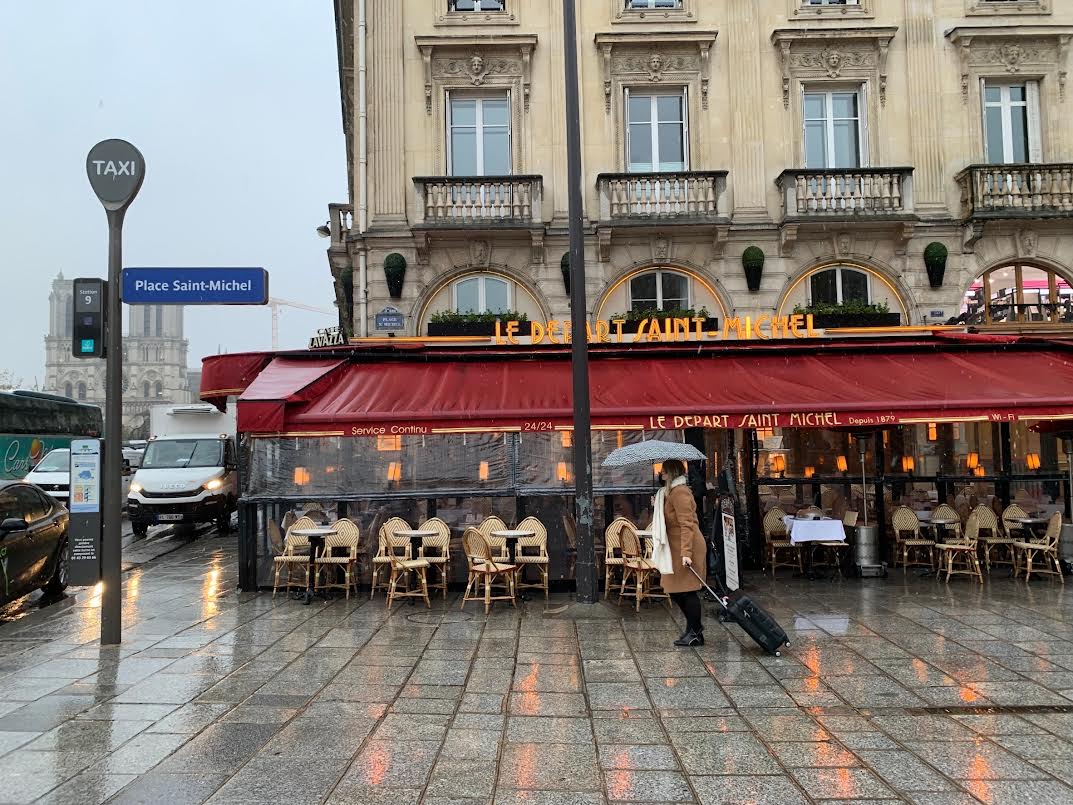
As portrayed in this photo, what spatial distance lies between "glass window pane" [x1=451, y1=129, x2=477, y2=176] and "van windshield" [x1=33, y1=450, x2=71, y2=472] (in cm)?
1188

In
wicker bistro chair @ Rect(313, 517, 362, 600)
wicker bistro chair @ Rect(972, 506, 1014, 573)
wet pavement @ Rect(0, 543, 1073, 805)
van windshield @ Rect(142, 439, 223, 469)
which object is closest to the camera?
wet pavement @ Rect(0, 543, 1073, 805)

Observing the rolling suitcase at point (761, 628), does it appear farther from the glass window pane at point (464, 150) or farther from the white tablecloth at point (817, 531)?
the glass window pane at point (464, 150)

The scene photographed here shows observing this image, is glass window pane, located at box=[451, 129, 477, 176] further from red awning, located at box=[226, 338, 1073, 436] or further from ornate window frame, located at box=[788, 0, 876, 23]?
ornate window frame, located at box=[788, 0, 876, 23]

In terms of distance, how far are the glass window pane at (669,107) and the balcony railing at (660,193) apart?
165 centimetres

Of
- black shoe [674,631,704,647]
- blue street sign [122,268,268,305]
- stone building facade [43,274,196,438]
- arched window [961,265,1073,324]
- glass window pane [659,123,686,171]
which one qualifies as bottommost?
black shoe [674,631,704,647]

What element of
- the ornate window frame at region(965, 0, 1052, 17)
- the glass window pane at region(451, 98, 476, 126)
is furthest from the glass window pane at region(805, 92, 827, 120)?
the glass window pane at region(451, 98, 476, 126)

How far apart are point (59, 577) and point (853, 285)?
14.0 metres

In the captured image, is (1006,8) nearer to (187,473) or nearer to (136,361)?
(187,473)

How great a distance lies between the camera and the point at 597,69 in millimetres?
15766

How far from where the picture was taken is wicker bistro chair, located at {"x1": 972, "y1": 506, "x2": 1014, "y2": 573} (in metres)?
12.0

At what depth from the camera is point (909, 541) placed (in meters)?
11.9

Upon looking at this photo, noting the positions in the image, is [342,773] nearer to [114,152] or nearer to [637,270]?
[114,152]

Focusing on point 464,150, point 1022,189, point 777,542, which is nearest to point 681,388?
point 777,542

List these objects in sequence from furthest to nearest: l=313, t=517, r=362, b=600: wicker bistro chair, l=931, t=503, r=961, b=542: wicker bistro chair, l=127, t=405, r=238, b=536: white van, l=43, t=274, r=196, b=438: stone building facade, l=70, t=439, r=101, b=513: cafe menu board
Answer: l=43, t=274, r=196, b=438: stone building facade → l=127, t=405, r=238, b=536: white van → l=931, t=503, r=961, b=542: wicker bistro chair → l=313, t=517, r=362, b=600: wicker bistro chair → l=70, t=439, r=101, b=513: cafe menu board
